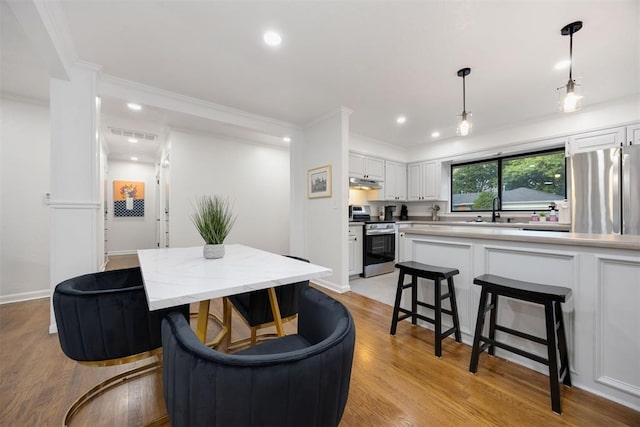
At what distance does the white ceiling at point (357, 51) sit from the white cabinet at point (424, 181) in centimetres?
188

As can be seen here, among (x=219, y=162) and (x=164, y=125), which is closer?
(x=164, y=125)

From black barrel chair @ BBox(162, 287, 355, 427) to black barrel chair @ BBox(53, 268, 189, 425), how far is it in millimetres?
451

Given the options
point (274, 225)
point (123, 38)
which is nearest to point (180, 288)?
point (123, 38)

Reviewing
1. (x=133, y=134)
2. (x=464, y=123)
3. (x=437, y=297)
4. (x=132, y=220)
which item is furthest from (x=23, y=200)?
(x=464, y=123)

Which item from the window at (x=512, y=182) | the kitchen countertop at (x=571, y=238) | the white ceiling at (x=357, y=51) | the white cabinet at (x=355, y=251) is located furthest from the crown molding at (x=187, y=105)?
the window at (x=512, y=182)

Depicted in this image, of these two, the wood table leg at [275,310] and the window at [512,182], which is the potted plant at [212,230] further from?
the window at [512,182]

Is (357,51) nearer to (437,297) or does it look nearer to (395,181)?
(437,297)

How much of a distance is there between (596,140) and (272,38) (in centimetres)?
420

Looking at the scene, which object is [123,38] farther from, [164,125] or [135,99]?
[164,125]

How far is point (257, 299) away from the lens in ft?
5.56

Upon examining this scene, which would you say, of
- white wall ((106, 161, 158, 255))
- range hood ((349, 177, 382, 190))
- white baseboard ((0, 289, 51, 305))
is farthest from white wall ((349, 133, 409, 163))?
white wall ((106, 161, 158, 255))

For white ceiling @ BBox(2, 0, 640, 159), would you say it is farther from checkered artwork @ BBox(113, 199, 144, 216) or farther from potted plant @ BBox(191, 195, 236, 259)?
checkered artwork @ BBox(113, 199, 144, 216)

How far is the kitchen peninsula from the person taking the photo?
143cm

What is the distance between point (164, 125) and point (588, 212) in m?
5.68
